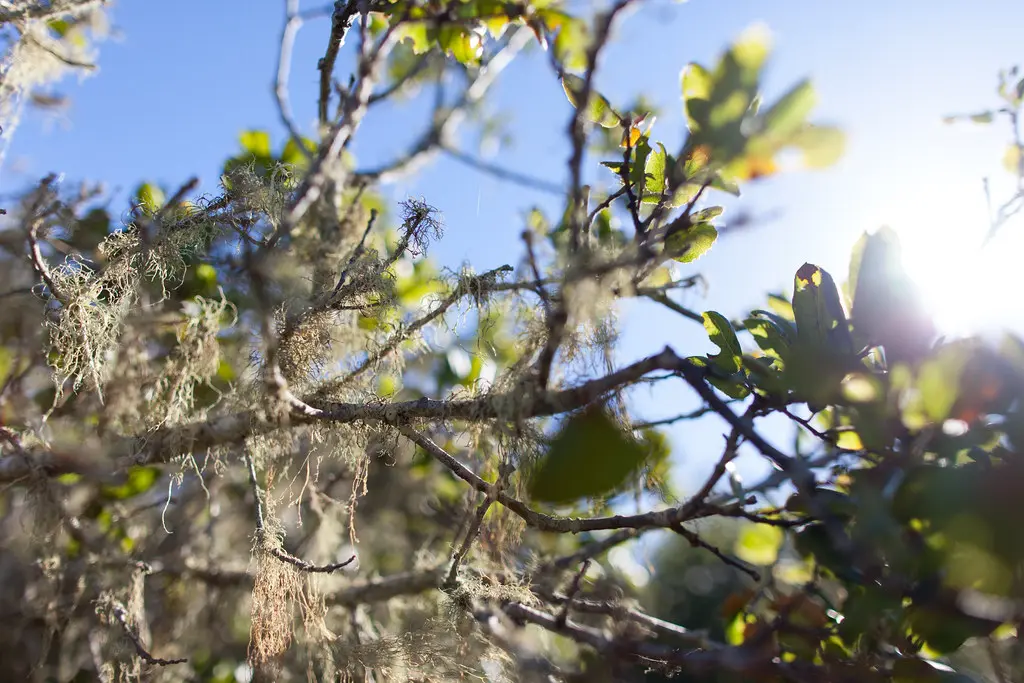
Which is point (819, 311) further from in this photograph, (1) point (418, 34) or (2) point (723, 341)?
(1) point (418, 34)

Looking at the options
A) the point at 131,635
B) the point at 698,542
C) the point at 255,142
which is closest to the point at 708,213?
the point at 698,542

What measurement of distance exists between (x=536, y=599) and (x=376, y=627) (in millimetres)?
653

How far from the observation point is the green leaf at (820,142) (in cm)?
65

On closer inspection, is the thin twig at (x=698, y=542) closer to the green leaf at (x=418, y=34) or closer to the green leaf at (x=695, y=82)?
the green leaf at (x=695, y=82)

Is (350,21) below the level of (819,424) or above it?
above

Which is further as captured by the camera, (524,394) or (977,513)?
(524,394)

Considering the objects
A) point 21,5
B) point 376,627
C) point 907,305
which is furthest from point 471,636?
point 21,5

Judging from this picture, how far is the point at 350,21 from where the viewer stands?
46.6 inches

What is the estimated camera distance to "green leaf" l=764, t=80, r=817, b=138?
0.61 m

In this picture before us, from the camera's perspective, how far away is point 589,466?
0.58 metres

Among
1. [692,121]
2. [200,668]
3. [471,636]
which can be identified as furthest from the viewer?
[200,668]

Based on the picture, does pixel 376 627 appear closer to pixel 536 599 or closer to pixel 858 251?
pixel 536 599

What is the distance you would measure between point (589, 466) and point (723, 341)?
416mm

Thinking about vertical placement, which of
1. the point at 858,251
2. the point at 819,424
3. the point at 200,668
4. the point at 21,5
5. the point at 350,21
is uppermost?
Answer: the point at 21,5
